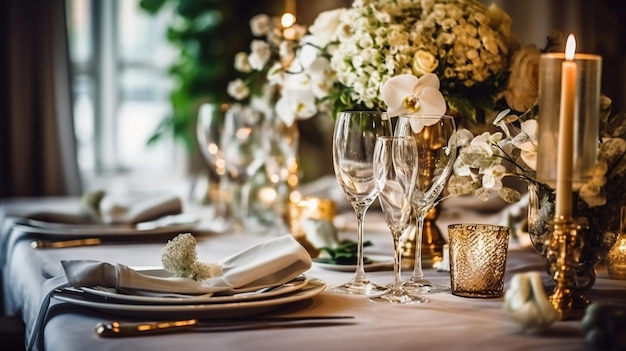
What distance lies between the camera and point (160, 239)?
189 cm

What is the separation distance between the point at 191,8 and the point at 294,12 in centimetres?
61

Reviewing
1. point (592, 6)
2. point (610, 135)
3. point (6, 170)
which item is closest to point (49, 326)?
point (610, 135)

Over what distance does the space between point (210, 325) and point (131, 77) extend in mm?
4706

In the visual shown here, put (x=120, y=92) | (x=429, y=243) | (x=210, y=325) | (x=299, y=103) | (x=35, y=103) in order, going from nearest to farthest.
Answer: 1. (x=210, y=325)
2. (x=429, y=243)
3. (x=299, y=103)
4. (x=35, y=103)
5. (x=120, y=92)

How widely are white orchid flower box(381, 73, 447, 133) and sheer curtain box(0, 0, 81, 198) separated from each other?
3.15m

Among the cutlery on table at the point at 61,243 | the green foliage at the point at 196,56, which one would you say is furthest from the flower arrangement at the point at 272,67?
the green foliage at the point at 196,56

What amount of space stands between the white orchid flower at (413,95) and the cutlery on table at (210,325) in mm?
442

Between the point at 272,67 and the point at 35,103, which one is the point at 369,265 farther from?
the point at 35,103

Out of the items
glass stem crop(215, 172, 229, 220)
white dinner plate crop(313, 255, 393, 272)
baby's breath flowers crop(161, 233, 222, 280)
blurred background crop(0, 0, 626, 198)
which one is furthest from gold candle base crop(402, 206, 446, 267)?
blurred background crop(0, 0, 626, 198)

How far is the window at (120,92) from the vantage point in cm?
533

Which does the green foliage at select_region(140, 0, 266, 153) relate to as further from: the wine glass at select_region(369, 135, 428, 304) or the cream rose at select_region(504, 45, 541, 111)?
the wine glass at select_region(369, 135, 428, 304)

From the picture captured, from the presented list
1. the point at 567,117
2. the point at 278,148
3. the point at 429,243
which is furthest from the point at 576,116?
the point at 278,148

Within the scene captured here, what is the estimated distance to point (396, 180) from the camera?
1.20m

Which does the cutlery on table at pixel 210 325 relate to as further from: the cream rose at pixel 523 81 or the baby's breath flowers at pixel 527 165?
the cream rose at pixel 523 81
